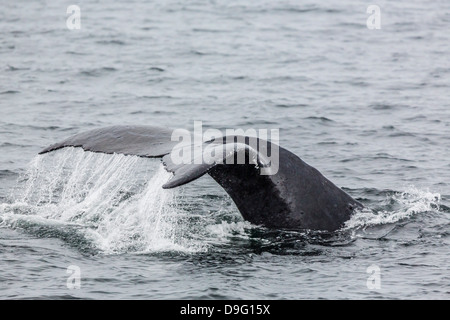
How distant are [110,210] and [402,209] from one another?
302cm

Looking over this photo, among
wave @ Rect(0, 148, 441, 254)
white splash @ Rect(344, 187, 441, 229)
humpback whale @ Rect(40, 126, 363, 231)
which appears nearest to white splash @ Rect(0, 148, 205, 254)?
wave @ Rect(0, 148, 441, 254)

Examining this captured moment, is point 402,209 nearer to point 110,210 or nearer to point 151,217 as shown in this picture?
point 151,217

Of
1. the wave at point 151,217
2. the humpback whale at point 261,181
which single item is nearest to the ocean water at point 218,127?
the wave at point 151,217

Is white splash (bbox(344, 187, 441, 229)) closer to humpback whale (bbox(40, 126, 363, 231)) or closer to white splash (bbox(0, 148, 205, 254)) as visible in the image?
humpback whale (bbox(40, 126, 363, 231))

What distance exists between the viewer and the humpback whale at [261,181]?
708cm

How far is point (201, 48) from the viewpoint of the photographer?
2028cm

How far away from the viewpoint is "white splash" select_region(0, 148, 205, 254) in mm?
7941

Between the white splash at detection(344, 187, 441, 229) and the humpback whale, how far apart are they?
0.19 meters

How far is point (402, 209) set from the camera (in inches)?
A: 369

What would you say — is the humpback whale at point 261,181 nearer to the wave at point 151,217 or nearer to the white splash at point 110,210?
the wave at point 151,217

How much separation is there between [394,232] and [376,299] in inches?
71.5

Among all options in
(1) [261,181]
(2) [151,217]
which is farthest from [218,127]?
(1) [261,181]
